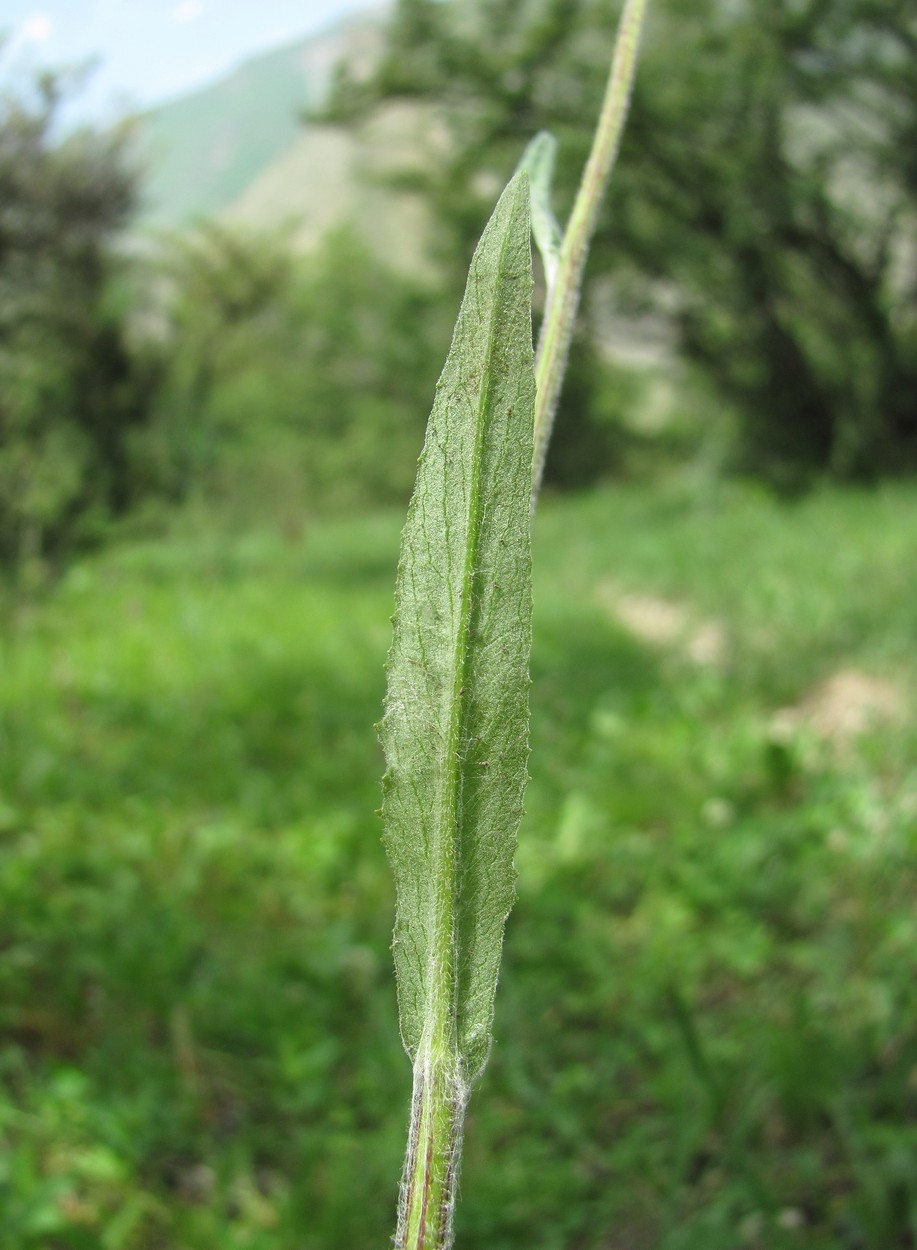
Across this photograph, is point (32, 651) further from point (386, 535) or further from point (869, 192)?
point (869, 192)

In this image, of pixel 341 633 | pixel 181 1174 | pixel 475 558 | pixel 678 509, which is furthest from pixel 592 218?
pixel 678 509

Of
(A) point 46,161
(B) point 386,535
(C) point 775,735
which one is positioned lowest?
(B) point 386,535

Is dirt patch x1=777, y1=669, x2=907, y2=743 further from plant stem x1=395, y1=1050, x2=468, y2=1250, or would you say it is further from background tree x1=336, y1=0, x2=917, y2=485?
background tree x1=336, y1=0, x2=917, y2=485

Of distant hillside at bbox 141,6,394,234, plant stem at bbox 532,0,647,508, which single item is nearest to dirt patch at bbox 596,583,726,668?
plant stem at bbox 532,0,647,508

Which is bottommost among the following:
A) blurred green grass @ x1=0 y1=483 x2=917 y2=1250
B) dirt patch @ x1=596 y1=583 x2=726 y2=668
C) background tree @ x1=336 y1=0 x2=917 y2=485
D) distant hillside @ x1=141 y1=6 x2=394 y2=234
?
dirt patch @ x1=596 y1=583 x2=726 y2=668

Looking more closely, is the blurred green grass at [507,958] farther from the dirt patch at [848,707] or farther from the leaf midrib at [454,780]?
the leaf midrib at [454,780]

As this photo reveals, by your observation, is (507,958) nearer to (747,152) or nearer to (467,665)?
(467,665)

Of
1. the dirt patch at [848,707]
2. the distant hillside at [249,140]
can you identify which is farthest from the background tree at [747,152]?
the distant hillside at [249,140]

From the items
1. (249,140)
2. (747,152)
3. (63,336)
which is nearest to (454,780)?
(63,336)
